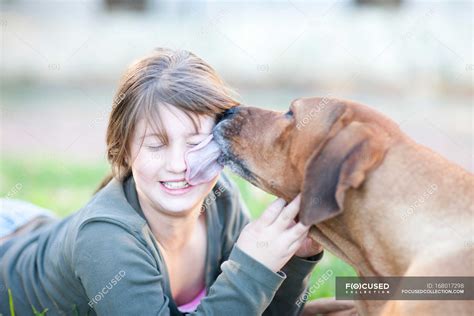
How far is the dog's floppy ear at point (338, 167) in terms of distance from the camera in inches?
107

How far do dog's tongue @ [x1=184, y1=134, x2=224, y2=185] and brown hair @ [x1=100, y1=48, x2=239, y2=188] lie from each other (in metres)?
0.13

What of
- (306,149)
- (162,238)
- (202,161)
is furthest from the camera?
(162,238)

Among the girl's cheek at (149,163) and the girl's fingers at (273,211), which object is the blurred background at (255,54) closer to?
the girl's cheek at (149,163)

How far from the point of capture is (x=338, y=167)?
2719 millimetres

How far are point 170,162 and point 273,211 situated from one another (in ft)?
1.76

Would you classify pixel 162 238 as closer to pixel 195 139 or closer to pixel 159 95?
pixel 195 139

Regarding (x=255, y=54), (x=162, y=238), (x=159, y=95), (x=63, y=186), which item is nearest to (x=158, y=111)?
(x=159, y=95)

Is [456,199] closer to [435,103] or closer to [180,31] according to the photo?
[435,103]

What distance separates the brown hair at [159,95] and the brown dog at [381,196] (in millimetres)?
618

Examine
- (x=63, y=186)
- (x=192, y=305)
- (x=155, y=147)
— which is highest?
(x=155, y=147)

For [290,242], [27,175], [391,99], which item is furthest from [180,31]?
[290,242]

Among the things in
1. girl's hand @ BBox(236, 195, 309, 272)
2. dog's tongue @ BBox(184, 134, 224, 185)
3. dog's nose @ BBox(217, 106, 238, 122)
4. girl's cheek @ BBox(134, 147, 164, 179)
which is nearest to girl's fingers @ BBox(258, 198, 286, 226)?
girl's hand @ BBox(236, 195, 309, 272)

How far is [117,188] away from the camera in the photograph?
12.1 ft

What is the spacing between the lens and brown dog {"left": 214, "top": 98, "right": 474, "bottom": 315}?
2.68 metres
